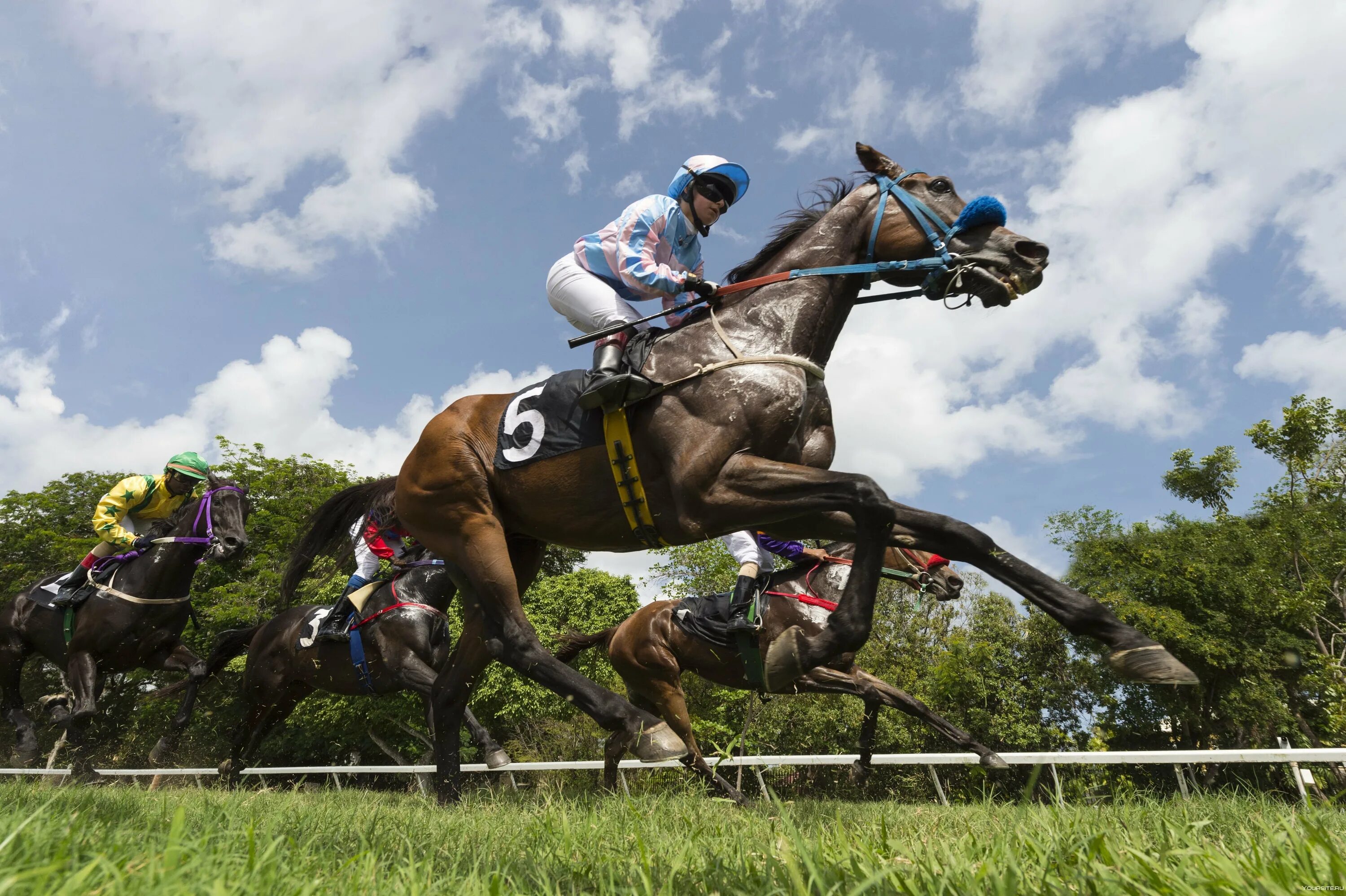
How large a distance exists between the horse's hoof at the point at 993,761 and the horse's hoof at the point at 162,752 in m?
8.99

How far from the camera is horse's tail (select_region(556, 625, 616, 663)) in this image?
943cm

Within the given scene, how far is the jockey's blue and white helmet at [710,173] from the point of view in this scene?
4.52m

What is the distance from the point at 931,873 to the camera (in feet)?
5.52

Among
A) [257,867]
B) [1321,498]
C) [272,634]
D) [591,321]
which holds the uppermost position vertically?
[1321,498]

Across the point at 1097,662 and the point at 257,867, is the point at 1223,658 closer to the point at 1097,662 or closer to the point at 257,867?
the point at 1097,662

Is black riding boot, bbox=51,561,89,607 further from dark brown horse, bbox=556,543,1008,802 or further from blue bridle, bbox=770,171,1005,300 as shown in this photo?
blue bridle, bbox=770,171,1005,300

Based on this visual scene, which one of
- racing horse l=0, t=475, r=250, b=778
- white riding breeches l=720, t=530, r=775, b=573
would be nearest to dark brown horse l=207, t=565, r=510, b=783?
racing horse l=0, t=475, r=250, b=778

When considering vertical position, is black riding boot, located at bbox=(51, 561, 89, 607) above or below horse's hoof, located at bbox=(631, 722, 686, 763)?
above

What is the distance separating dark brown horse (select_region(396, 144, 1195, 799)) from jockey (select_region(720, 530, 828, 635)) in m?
3.00

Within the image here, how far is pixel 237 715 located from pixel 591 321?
21500mm

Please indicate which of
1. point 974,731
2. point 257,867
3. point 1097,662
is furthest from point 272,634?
point 1097,662

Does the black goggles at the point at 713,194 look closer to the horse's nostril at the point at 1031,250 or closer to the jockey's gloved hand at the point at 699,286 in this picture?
the jockey's gloved hand at the point at 699,286

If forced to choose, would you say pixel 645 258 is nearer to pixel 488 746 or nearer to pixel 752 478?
pixel 752 478

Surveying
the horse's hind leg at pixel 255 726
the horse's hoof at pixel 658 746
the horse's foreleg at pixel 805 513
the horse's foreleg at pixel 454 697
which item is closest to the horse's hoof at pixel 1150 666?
the horse's foreleg at pixel 805 513
